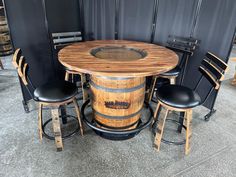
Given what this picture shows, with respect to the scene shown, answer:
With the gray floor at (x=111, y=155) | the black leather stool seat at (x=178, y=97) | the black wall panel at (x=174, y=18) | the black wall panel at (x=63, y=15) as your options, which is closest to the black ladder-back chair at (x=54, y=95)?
A: the gray floor at (x=111, y=155)

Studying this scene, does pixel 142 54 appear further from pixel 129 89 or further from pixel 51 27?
pixel 51 27

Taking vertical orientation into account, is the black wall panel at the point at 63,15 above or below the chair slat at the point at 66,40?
above

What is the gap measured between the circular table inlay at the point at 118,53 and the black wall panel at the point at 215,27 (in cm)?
109

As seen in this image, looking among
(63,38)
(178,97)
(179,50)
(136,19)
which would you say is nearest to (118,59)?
(178,97)

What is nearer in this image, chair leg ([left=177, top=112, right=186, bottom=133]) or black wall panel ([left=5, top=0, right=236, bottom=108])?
chair leg ([left=177, top=112, right=186, bottom=133])

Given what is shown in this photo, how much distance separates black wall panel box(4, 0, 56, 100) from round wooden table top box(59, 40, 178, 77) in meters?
0.80

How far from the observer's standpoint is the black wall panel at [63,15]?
273 cm

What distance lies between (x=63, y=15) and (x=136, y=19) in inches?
48.9

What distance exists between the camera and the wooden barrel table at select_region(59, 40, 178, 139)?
154 cm

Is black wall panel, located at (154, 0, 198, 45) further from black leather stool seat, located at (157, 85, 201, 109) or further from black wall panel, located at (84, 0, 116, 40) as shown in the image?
black leather stool seat, located at (157, 85, 201, 109)

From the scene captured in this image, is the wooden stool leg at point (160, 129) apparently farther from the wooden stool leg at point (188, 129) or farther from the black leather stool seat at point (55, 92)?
the black leather stool seat at point (55, 92)

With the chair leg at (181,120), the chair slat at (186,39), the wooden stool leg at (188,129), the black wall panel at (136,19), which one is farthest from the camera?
the black wall panel at (136,19)

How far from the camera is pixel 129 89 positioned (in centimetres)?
177

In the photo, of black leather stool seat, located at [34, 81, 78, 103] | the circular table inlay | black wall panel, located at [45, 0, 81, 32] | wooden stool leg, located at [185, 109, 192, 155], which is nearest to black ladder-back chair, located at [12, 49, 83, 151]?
black leather stool seat, located at [34, 81, 78, 103]
